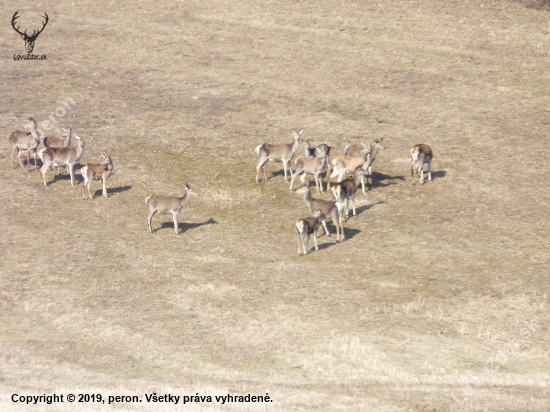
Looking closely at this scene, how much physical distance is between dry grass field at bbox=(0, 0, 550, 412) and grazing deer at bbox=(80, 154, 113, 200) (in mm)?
603

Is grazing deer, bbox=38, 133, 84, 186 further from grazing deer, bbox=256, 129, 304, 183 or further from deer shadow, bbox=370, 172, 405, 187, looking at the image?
deer shadow, bbox=370, 172, 405, 187

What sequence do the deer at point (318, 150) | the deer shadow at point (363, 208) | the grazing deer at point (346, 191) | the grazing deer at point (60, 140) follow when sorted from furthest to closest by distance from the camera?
the grazing deer at point (60, 140)
the deer at point (318, 150)
the deer shadow at point (363, 208)
the grazing deer at point (346, 191)

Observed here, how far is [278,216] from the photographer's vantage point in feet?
110

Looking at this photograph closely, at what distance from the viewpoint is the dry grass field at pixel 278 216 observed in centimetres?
2319

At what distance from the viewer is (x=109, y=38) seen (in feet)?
169

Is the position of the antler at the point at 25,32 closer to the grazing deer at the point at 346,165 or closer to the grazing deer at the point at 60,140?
the grazing deer at the point at 60,140

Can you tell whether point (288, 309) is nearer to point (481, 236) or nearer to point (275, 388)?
point (275, 388)

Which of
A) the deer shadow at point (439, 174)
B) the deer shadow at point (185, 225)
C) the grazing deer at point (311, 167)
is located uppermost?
the grazing deer at point (311, 167)

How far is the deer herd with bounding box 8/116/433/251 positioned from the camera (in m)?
31.7

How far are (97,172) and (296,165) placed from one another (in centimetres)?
728

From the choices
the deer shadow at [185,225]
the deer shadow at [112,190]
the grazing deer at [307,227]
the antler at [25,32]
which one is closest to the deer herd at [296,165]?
the grazing deer at [307,227]

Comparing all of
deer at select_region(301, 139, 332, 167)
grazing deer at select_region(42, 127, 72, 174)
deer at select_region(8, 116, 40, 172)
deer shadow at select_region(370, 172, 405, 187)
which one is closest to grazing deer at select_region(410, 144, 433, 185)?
deer shadow at select_region(370, 172, 405, 187)

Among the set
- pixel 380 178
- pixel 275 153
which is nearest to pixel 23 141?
pixel 275 153

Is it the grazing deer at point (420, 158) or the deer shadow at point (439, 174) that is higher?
the grazing deer at point (420, 158)
